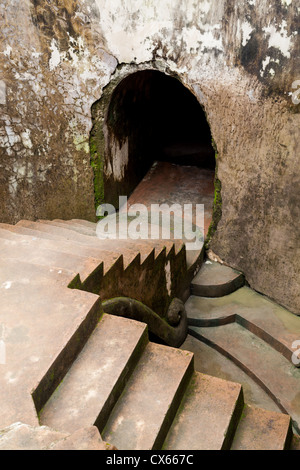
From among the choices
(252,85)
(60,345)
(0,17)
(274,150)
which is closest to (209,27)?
(252,85)

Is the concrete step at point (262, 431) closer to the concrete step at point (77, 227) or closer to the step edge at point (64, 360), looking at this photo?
the step edge at point (64, 360)

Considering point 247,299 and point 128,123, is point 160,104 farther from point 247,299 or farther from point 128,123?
point 247,299

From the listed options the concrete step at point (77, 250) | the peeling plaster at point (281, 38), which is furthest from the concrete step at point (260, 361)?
the peeling plaster at point (281, 38)

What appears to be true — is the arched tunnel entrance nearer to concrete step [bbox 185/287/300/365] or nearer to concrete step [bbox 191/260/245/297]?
concrete step [bbox 191/260/245/297]

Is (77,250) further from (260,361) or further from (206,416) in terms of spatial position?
(260,361)

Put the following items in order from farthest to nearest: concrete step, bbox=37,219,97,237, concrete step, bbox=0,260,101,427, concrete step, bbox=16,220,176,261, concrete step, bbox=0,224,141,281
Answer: concrete step, bbox=37,219,97,237 → concrete step, bbox=16,220,176,261 → concrete step, bbox=0,224,141,281 → concrete step, bbox=0,260,101,427

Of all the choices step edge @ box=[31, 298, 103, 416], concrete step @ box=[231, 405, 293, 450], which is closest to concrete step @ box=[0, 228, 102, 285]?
step edge @ box=[31, 298, 103, 416]

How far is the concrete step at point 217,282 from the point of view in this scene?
17.7ft

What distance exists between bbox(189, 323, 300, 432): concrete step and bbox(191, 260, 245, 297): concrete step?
0.44 m

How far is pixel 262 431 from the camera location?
2.88 meters

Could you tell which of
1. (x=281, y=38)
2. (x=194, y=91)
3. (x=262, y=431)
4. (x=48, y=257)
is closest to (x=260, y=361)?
(x=262, y=431)

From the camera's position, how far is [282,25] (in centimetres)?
408

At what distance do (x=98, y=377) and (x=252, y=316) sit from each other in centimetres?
285

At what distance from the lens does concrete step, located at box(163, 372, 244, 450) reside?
2.60 m
